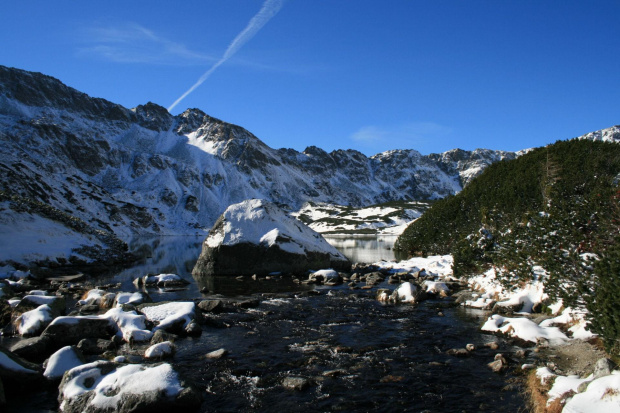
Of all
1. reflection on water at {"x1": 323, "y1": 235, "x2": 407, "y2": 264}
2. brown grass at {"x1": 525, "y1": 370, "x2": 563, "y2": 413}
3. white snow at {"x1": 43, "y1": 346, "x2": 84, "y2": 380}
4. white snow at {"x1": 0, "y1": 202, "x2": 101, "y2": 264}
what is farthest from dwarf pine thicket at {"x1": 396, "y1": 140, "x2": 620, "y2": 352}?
white snow at {"x1": 0, "y1": 202, "x2": 101, "y2": 264}

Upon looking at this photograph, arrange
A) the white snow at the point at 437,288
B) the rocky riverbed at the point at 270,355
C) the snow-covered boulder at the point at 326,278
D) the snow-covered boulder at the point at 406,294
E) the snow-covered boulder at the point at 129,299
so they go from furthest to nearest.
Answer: the snow-covered boulder at the point at 326,278
the white snow at the point at 437,288
the snow-covered boulder at the point at 406,294
the snow-covered boulder at the point at 129,299
the rocky riverbed at the point at 270,355

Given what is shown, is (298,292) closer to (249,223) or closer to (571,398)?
(249,223)

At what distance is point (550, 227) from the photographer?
18219 mm

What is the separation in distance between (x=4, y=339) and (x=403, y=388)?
17.2 m

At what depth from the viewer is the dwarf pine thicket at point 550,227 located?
12703mm

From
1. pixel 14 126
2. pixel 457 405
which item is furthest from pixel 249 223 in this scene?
pixel 14 126

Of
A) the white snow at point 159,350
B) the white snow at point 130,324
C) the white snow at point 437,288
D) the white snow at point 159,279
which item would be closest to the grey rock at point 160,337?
the white snow at point 130,324

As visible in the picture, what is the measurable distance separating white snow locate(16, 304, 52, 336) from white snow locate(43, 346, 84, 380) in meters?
5.60

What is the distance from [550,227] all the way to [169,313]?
767 inches

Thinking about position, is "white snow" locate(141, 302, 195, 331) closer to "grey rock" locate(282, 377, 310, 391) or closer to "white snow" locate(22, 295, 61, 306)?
"white snow" locate(22, 295, 61, 306)

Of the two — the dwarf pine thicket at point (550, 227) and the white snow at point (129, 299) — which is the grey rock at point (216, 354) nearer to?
the white snow at point (129, 299)

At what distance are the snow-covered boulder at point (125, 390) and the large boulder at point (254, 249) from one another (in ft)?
90.3

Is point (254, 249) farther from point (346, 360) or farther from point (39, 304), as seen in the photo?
point (346, 360)

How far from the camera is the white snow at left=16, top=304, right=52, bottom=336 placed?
55.5ft
